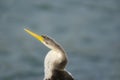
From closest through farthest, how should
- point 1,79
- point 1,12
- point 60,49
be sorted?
point 60,49
point 1,79
point 1,12

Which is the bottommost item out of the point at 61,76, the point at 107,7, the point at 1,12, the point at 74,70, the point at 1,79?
the point at 61,76

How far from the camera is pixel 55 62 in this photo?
1748mm

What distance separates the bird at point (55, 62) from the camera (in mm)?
1733

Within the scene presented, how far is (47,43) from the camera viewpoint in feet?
5.81

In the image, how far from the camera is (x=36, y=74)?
522 centimetres

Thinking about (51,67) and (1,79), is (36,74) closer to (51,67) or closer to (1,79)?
(1,79)

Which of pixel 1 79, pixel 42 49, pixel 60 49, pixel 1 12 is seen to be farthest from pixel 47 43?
pixel 1 12

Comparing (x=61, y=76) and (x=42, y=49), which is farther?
(x=42, y=49)

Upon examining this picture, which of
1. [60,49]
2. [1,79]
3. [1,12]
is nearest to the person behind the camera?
[60,49]

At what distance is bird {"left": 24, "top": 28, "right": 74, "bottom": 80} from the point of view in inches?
68.2

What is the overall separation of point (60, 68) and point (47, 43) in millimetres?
93

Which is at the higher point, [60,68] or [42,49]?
[42,49]

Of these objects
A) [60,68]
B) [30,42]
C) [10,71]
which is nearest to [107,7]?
[30,42]

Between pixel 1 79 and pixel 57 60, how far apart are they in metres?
3.35
